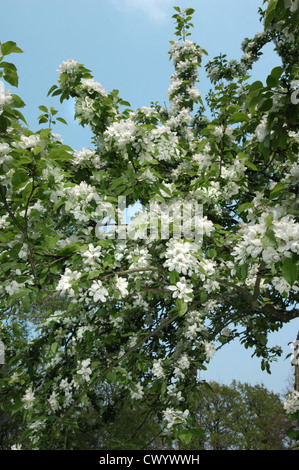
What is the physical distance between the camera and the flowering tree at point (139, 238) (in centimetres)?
228

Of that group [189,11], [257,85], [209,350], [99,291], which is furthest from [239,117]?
[189,11]

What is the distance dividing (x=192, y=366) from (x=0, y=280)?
235 cm

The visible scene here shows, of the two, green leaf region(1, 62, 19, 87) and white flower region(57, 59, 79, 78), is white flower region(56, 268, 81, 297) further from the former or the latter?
white flower region(57, 59, 79, 78)

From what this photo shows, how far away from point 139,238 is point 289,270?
1.61 metres

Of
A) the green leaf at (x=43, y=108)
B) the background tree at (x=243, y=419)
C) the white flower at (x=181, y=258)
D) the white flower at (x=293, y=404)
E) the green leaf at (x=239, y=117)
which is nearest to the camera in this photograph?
the green leaf at (x=239, y=117)

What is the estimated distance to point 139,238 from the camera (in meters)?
3.21

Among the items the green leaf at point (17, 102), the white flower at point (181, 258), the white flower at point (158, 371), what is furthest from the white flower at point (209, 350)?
the green leaf at point (17, 102)

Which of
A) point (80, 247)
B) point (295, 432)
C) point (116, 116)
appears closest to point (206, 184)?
point (116, 116)

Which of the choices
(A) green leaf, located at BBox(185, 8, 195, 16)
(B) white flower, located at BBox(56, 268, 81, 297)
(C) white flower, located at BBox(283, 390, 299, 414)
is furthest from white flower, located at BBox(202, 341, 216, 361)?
(A) green leaf, located at BBox(185, 8, 195, 16)

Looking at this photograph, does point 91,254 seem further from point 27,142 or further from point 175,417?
point 175,417

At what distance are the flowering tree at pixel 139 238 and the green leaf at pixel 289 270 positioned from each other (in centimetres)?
1

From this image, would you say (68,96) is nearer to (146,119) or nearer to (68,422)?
(146,119)

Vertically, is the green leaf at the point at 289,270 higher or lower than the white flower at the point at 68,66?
lower

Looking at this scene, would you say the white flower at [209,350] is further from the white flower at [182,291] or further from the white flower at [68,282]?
the white flower at [68,282]
